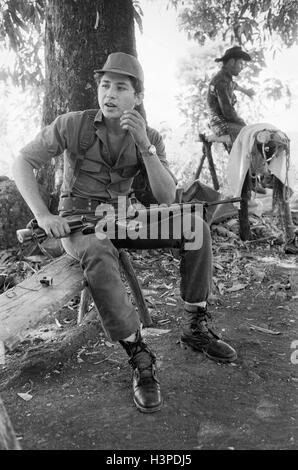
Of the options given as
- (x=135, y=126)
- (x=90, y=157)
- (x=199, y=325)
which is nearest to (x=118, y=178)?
(x=90, y=157)

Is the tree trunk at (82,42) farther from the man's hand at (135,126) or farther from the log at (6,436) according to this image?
the log at (6,436)

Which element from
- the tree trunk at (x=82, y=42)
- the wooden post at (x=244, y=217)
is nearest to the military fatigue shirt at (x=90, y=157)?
the tree trunk at (x=82, y=42)

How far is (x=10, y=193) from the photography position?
5375 millimetres

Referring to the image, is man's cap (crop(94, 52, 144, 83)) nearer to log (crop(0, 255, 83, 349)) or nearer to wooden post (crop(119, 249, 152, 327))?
wooden post (crop(119, 249, 152, 327))

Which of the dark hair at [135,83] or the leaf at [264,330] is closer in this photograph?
the dark hair at [135,83]

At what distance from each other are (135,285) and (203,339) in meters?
0.77

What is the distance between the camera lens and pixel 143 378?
2730 millimetres

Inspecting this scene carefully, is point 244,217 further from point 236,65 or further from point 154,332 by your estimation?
point 154,332

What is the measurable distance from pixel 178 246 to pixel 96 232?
26.1 inches

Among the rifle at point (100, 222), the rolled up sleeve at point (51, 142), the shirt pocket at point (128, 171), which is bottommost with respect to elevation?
the rifle at point (100, 222)

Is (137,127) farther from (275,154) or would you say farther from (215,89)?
(215,89)

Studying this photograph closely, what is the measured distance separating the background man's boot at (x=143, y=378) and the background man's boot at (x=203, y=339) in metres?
0.50

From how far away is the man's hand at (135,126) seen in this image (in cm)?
313
